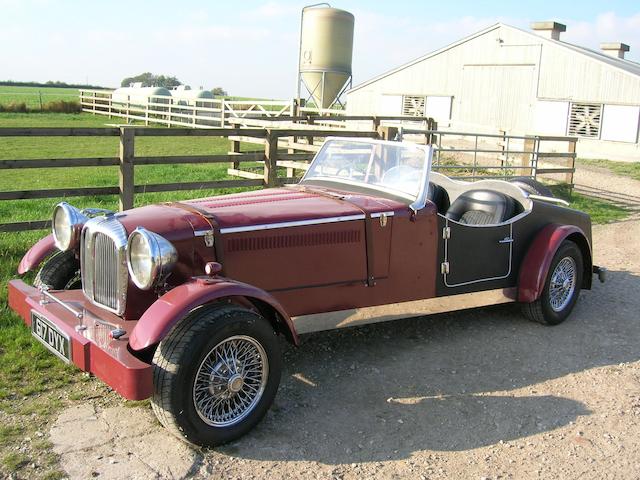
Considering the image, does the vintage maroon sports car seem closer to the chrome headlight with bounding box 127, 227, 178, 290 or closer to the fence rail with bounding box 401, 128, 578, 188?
the chrome headlight with bounding box 127, 227, 178, 290

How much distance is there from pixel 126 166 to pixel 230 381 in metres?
4.85

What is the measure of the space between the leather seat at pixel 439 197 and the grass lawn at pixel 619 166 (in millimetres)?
15795

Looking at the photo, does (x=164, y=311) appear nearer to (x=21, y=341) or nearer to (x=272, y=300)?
(x=272, y=300)

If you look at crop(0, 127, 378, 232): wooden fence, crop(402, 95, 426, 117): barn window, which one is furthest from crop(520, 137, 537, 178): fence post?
crop(402, 95, 426, 117): barn window

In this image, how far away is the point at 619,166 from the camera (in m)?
23.1

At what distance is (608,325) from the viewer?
646 centimetres

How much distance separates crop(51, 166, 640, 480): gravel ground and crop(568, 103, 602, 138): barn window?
22235mm

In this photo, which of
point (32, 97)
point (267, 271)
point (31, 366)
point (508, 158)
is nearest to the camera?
point (267, 271)

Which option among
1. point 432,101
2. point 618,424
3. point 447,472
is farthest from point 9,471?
point 432,101

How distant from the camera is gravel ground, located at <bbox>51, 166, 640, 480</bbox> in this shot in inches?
150

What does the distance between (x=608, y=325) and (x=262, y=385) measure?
12.5ft

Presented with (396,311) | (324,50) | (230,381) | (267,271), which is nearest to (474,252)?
(396,311)

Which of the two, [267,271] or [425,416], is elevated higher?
[267,271]

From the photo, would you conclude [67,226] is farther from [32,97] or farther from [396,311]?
[32,97]
